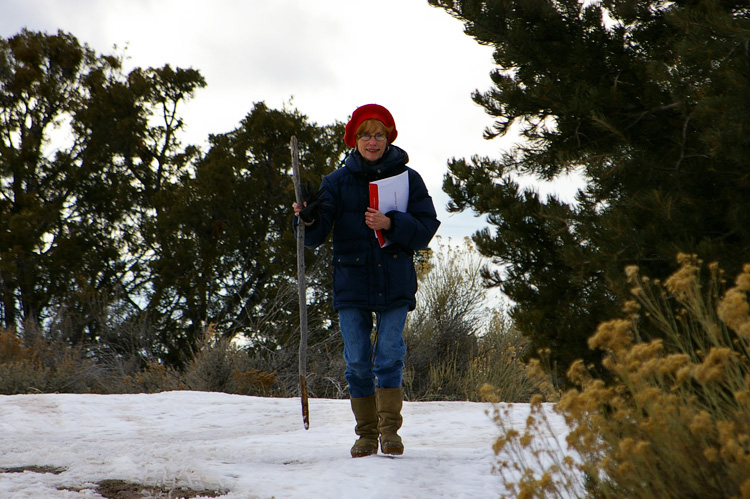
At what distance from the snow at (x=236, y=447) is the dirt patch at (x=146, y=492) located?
2.2 inches

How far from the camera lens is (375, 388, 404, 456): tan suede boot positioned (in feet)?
13.6

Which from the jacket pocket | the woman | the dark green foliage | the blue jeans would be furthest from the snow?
the dark green foliage

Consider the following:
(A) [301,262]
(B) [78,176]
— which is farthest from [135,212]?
(A) [301,262]

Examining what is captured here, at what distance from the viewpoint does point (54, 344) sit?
35.5 feet

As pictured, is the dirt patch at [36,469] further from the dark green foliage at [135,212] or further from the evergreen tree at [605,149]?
the dark green foliage at [135,212]

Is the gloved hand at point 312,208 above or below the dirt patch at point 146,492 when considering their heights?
above

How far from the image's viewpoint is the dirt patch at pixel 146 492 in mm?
3385

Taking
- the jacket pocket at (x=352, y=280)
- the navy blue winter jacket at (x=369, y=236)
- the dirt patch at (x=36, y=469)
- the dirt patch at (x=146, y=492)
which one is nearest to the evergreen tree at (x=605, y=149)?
the navy blue winter jacket at (x=369, y=236)

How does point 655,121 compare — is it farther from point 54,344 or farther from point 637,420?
point 54,344

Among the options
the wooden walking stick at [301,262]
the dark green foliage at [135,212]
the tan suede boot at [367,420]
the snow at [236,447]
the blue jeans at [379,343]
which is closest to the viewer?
the snow at [236,447]

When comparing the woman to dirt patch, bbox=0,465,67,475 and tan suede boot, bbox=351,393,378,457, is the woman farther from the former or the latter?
dirt patch, bbox=0,465,67,475

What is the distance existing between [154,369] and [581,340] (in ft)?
22.6

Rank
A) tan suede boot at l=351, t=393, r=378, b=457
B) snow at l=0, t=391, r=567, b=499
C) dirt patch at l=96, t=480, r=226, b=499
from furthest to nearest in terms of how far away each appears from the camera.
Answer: tan suede boot at l=351, t=393, r=378, b=457
snow at l=0, t=391, r=567, b=499
dirt patch at l=96, t=480, r=226, b=499

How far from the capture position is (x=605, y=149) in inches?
199
